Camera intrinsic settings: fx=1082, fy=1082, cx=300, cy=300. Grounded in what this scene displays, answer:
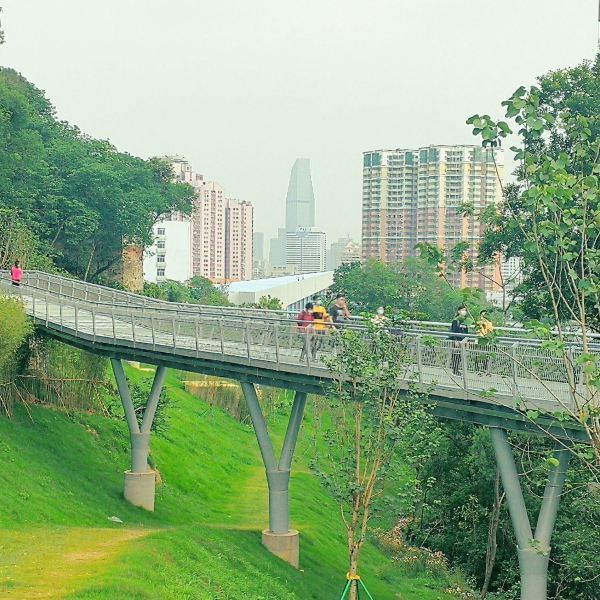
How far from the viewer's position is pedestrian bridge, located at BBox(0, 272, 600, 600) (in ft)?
63.2

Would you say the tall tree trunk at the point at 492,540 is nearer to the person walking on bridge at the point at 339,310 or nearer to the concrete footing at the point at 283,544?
the concrete footing at the point at 283,544

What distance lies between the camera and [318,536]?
35.8 metres

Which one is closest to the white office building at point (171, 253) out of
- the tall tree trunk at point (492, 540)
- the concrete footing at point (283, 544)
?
the tall tree trunk at point (492, 540)

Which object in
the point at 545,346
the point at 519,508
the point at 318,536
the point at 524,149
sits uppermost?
the point at 524,149

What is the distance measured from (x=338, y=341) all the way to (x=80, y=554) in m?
6.90

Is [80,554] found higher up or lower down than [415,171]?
lower down

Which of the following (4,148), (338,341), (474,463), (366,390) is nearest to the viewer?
(366,390)

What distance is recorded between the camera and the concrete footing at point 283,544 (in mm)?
28969

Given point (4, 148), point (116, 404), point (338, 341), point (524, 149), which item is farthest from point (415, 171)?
point (524, 149)

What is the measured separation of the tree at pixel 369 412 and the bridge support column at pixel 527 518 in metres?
1.71

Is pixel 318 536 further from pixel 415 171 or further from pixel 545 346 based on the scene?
pixel 415 171

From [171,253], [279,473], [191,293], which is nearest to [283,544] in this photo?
[279,473]

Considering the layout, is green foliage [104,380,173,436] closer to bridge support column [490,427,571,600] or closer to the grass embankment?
the grass embankment

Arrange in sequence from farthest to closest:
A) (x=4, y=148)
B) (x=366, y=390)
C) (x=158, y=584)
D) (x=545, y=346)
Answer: (x=4, y=148), (x=366, y=390), (x=158, y=584), (x=545, y=346)
